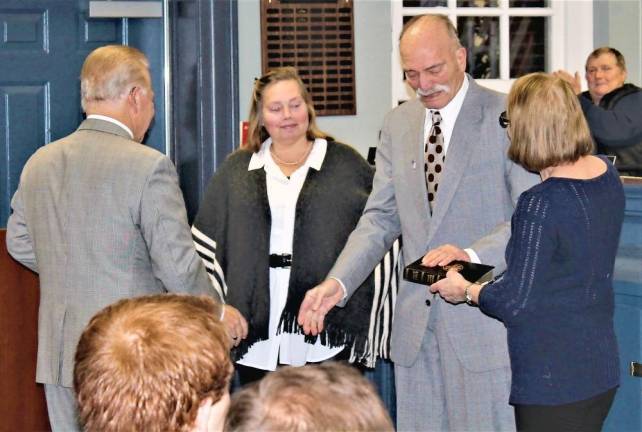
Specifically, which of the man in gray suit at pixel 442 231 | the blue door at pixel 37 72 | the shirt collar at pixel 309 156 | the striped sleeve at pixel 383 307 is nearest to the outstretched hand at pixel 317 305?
the man in gray suit at pixel 442 231

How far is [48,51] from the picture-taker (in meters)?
4.46

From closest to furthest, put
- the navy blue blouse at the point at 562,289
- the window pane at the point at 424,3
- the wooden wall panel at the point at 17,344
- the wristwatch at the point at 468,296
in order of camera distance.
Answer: the navy blue blouse at the point at 562,289
the wristwatch at the point at 468,296
the wooden wall panel at the point at 17,344
the window pane at the point at 424,3

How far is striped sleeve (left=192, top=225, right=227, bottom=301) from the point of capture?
11.2ft

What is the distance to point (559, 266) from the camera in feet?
8.13

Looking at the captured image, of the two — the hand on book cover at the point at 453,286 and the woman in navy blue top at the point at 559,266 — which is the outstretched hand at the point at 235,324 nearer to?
the hand on book cover at the point at 453,286

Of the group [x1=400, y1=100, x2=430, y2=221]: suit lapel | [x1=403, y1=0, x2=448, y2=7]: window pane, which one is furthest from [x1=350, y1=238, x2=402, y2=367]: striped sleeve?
[x1=403, y1=0, x2=448, y2=7]: window pane

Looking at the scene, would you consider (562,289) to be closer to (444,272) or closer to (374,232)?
(444,272)

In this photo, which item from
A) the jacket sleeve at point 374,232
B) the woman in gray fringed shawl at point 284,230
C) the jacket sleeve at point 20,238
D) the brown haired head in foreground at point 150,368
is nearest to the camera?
the brown haired head in foreground at point 150,368

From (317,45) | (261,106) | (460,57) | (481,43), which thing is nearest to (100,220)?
(261,106)

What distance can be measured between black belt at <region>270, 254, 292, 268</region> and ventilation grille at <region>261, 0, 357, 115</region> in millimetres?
1540

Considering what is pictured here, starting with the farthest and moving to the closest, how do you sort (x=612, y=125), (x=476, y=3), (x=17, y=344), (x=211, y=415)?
(x=476, y=3), (x=612, y=125), (x=17, y=344), (x=211, y=415)

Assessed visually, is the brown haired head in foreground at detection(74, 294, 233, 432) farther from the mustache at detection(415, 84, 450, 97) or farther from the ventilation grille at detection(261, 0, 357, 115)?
the ventilation grille at detection(261, 0, 357, 115)

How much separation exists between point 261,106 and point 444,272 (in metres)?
0.93

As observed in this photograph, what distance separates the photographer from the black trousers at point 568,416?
8.32 ft
